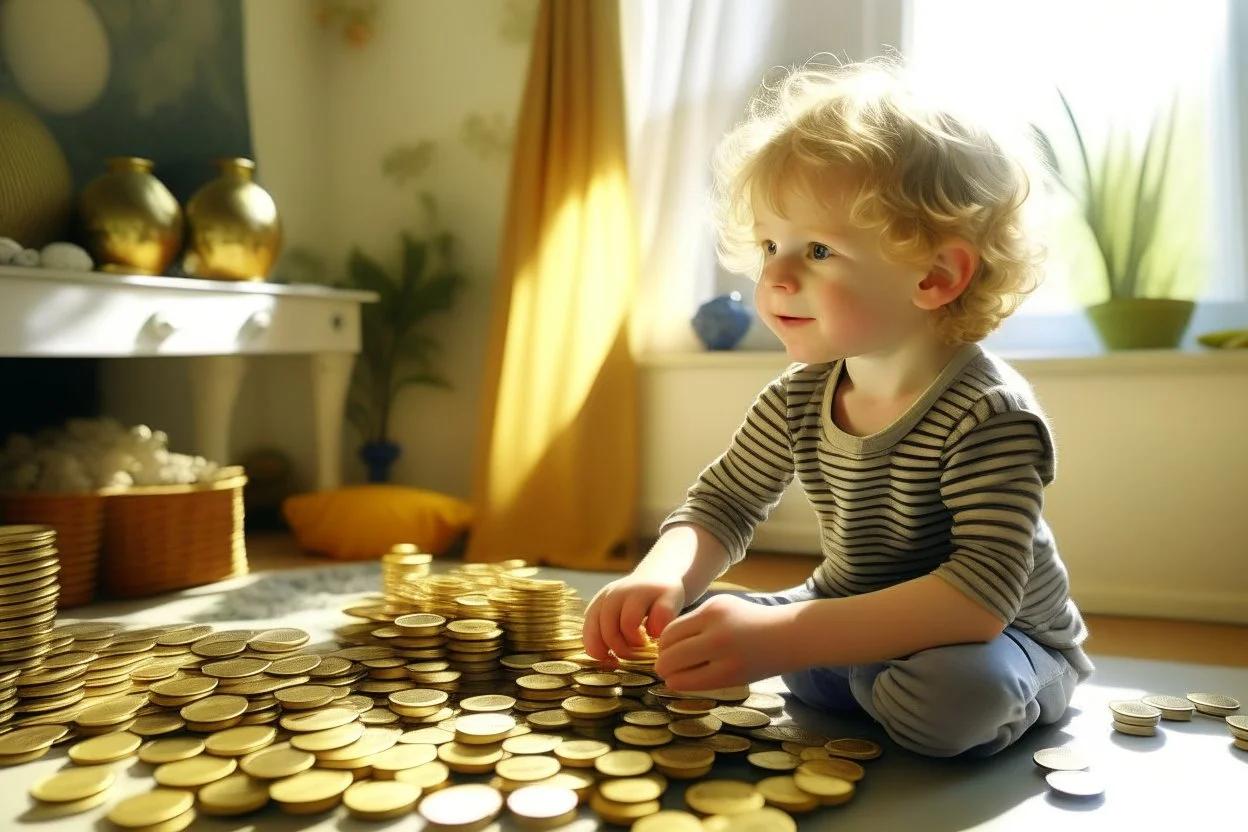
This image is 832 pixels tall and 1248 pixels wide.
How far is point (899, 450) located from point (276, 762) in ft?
2.18

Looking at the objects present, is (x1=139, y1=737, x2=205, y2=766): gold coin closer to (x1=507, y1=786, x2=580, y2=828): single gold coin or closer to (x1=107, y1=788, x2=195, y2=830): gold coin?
(x1=107, y1=788, x2=195, y2=830): gold coin

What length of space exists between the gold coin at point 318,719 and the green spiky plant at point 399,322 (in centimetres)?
160

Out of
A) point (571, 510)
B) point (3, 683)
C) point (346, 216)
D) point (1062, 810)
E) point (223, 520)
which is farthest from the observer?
point (346, 216)

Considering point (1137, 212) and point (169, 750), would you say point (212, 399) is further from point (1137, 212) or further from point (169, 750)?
point (1137, 212)

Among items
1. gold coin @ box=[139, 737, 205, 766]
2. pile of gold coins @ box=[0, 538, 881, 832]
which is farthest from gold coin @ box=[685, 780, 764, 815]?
gold coin @ box=[139, 737, 205, 766]

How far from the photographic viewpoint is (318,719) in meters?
0.96

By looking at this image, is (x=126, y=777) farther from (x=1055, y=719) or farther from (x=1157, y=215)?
(x=1157, y=215)

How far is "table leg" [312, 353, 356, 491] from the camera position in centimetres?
230

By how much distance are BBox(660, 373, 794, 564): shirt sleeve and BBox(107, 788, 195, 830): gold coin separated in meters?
0.57

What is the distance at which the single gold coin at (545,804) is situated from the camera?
0.80 meters

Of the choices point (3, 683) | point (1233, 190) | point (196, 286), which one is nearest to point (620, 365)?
point (196, 286)

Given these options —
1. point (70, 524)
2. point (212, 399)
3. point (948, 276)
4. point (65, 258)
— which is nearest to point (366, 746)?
point (948, 276)

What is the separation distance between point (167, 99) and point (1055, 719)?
2170 millimetres

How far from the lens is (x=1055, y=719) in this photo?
1080mm
